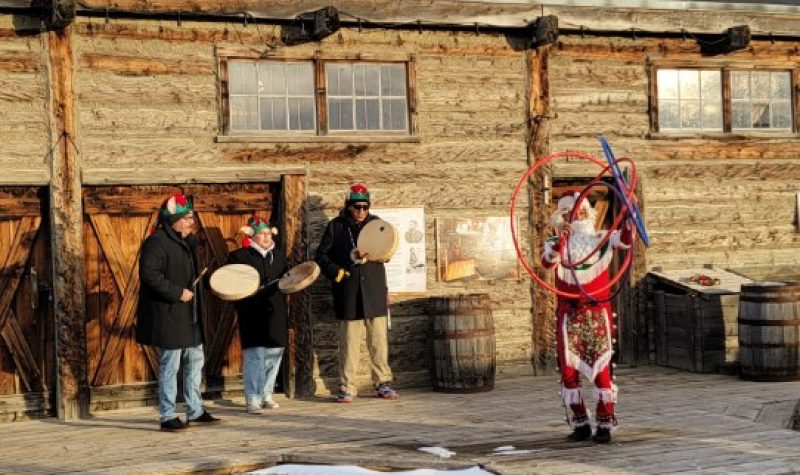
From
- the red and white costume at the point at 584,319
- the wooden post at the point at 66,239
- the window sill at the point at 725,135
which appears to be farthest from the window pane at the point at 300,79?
the window sill at the point at 725,135

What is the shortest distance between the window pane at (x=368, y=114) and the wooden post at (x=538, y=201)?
1.69 meters

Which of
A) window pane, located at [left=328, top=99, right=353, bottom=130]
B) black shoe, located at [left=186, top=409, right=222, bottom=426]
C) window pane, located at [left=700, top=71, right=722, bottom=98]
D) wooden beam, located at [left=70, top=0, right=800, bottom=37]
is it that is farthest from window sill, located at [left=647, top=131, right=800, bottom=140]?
black shoe, located at [left=186, top=409, right=222, bottom=426]

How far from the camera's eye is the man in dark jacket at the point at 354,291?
10.4 metres

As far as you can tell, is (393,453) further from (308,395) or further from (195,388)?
(308,395)

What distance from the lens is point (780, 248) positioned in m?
12.9

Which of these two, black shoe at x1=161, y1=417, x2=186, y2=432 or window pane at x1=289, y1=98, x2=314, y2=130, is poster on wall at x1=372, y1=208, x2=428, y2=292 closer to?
window pane at x1=289, y1=98, x2=314, y2=130

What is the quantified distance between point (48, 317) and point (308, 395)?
2523 millimetres

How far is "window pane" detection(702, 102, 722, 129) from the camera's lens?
12.6 metres

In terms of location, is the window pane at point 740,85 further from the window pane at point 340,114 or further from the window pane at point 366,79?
the window pane at point 340,114

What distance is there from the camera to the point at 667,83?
491 inches

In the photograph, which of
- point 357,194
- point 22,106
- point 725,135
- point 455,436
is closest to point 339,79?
point 357,194

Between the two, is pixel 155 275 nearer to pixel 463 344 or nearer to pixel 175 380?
pixel 175 380

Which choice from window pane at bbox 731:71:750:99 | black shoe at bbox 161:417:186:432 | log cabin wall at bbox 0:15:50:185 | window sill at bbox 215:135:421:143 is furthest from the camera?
window pane at bbox 731:71:750:99

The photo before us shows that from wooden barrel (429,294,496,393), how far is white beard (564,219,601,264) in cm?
258
